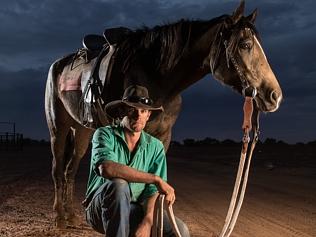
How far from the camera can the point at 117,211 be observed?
11.5ft

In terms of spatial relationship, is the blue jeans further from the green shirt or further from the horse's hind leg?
the horse's hind leg

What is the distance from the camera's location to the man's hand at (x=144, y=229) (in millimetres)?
3605

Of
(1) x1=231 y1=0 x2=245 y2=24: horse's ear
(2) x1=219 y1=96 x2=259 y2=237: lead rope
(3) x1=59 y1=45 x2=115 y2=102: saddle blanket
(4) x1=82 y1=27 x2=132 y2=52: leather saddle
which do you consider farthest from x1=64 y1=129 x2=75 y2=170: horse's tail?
(2) x1=219 y1=96 x2=259 y2=237: lead rope

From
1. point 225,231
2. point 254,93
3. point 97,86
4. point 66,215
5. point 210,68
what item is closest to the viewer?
point 225,231

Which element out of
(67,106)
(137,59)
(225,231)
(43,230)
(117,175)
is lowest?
(43,230)

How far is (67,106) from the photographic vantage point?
701 centimetres

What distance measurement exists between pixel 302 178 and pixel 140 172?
456 inches

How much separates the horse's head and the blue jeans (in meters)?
1.52

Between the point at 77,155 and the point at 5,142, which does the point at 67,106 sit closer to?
the point at 77,155

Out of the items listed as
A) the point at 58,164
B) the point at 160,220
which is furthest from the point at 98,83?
the point at 160,220

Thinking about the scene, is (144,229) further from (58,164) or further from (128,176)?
(58,164)

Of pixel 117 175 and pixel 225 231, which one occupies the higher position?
pixel 117 175

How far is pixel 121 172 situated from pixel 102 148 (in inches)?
8.9

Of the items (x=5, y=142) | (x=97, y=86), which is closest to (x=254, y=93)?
(x=97, y=86)
